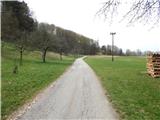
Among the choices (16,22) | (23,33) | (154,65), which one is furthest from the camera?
(23,33)

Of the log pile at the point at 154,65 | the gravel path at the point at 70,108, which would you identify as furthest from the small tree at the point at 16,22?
the gravel path at the point at 70,108

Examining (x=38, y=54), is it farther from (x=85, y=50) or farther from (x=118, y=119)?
(x=85, y=50)

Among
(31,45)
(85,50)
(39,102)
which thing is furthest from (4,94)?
(85,50)

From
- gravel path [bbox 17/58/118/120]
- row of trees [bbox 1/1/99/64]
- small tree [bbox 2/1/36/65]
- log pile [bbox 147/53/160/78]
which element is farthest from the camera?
row of trees [bbox 1/1/99/64]

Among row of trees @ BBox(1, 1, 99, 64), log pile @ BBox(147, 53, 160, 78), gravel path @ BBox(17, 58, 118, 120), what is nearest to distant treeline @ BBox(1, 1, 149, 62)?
row of trees @ BBox(1, 1, 99, 64)

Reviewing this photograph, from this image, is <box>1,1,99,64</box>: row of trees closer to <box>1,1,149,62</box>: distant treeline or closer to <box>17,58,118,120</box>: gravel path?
<box>1,1,149,62</box>: distant treeline

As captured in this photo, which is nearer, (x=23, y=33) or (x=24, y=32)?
(x=23, y=33)

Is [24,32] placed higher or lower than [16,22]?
lower

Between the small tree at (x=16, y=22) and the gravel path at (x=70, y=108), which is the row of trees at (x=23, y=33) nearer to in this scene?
the small tree at (x=16, y=22)

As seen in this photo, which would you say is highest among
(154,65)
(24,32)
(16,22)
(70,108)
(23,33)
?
(16,22)

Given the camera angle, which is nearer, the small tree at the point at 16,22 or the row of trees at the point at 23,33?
the small tree at the point at 16,22

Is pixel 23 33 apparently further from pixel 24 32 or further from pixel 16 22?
pixel 24 32

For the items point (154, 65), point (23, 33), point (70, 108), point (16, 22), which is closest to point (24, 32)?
point (23, 33)

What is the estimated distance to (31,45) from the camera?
207ft
